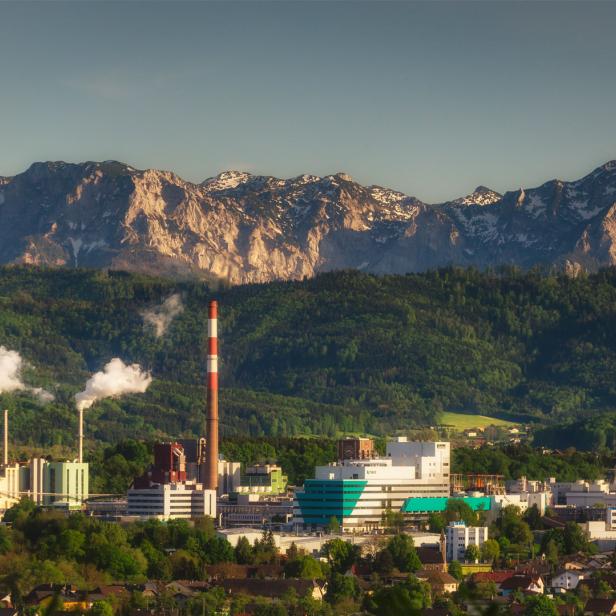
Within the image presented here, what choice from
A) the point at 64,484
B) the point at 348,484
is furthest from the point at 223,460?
the point at 348,484

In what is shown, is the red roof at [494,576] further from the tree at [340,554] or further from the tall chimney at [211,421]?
the tall chimney at [211,421]

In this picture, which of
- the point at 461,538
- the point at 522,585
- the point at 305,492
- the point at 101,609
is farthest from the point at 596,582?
the point at 305,492

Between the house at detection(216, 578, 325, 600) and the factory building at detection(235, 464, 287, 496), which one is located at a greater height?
the factory building at detection(235, 464, 287, 496)

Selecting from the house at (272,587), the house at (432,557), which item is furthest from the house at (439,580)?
the house at (272,587)

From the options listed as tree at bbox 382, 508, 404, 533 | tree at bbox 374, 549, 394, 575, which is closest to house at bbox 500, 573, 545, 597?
tree at bbox 374, 549, 394, 575

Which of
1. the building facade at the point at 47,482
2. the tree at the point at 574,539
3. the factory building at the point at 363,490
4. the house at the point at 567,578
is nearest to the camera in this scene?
the house at the point at 567,578

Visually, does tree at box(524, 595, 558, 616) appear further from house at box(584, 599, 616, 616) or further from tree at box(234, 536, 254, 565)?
tree at box(234, 536, 254, 565)

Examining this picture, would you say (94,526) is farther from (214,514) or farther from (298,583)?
(214,514)
